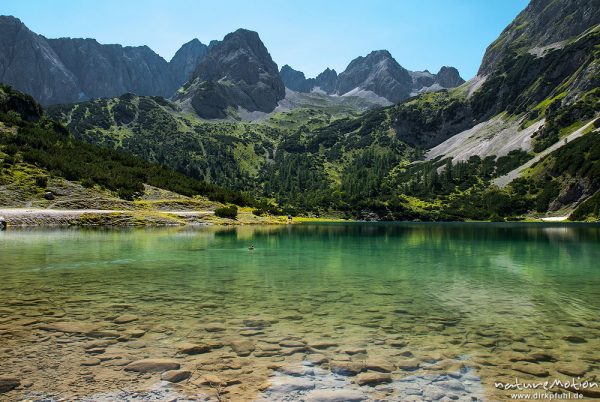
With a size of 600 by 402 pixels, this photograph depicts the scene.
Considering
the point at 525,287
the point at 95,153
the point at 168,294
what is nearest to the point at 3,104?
the point at 95,153

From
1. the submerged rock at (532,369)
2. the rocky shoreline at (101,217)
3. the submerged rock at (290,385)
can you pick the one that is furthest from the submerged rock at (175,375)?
the rocky shoreline at (101,217)

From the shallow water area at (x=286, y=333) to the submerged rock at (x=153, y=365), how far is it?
6 cm

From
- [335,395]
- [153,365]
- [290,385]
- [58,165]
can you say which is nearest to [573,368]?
[335,395]

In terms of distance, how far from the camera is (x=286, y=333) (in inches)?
587

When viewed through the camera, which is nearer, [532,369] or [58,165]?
[532,369]

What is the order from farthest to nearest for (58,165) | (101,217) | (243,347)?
1. (58,165)
2. (101,217)
3. (243,347)

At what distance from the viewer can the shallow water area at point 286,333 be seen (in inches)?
409

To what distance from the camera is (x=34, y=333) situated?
46.5 ft

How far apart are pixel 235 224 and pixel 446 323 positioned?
88372mm

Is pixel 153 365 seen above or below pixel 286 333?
above

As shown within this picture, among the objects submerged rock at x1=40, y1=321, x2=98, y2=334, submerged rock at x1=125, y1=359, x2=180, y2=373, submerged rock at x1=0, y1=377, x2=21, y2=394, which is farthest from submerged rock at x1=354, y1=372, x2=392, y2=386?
submerged rock at x1=40, y1=321, x2=98, y2=334

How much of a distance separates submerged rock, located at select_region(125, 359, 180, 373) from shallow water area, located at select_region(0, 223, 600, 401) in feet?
0.21

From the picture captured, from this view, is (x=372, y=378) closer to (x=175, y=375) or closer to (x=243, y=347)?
(x=243, y=347)

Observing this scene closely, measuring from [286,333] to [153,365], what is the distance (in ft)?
16.5
